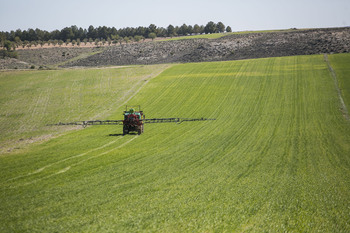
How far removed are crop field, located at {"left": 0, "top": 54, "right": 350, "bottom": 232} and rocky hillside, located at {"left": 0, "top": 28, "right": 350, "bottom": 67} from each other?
38536 millimetres

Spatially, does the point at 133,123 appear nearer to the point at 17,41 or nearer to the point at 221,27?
the point at 17,41

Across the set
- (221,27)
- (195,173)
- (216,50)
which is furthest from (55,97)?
(221,27)

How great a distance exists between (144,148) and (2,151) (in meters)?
11.5

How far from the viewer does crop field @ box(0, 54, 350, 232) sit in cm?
1272

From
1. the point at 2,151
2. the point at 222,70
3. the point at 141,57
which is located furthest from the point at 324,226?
the point at 141,57

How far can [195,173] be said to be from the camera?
1880 centimetres

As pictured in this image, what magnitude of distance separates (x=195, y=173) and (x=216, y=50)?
241 ft

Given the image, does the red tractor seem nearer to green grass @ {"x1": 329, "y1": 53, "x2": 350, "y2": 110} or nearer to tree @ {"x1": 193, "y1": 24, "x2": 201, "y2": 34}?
green grass @ {"x1": 329, "y1": 53, "x2": 350, "y2": 110}

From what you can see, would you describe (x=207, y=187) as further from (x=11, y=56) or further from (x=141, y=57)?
(x=11, y=56)

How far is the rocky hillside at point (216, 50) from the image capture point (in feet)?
259

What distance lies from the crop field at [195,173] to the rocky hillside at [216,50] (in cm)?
3854

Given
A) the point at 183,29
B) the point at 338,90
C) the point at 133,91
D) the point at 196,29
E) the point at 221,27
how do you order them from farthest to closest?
the point at 221,27, the point at 183,29, the point at 196,29, the point at 133,91, the point at 338,90

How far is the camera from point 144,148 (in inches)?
989

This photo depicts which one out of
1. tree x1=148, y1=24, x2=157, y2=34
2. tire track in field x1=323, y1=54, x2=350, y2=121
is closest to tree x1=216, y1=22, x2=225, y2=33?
tree x1=148, y1=24, x2=157, y2=34
